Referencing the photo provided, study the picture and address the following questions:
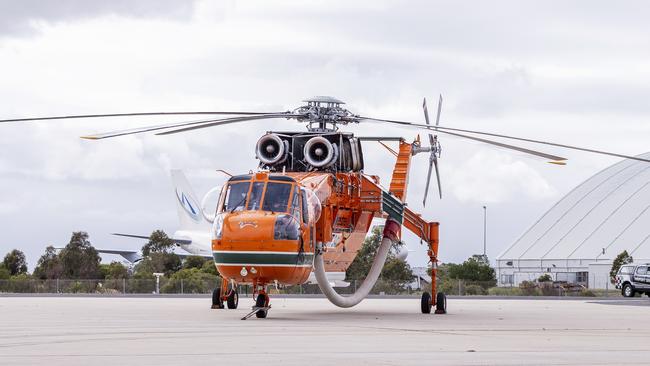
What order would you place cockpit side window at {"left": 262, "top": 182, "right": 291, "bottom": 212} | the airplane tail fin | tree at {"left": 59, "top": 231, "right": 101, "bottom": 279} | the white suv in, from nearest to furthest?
cockpit side window at {"left": 262, "top": 182, "right": 291, "bottom": 212}, the white suv, the airplane tail fin, tree at {"left": 59, "top": 231, "right": 101, "bottom": 279}

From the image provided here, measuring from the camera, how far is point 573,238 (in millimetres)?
94375

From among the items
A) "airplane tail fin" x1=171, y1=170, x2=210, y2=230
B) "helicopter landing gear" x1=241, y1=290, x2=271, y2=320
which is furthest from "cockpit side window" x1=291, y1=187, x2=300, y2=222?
"airplane tail fin" x1=171, y1=170, x2=210, y2=230

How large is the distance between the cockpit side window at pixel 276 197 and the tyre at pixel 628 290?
3619 cm

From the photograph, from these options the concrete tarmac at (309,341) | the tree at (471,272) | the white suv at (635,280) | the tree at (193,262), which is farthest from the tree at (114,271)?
the concrete tarmac at (309,341)

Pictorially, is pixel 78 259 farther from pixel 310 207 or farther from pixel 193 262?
pixel 310 207

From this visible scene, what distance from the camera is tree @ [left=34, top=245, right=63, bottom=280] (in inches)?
2945

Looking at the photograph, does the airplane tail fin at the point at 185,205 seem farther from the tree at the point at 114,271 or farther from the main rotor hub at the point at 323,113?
the main rotor hub at the point at 323,113

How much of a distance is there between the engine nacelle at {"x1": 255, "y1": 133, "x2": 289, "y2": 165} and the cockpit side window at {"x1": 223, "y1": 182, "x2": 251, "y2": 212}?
8.76ft

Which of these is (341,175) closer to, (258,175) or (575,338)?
(258,175)

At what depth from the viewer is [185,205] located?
7131 cm

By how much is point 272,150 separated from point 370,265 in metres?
39.0

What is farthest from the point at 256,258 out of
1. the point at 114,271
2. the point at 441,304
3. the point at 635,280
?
the point at 114,271

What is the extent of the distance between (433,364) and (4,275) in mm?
67237

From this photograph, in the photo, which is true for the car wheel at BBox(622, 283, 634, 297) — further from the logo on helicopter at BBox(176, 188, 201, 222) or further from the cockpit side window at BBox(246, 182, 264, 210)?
the cockpit side window at BBox(246, 182, 264, 210)
